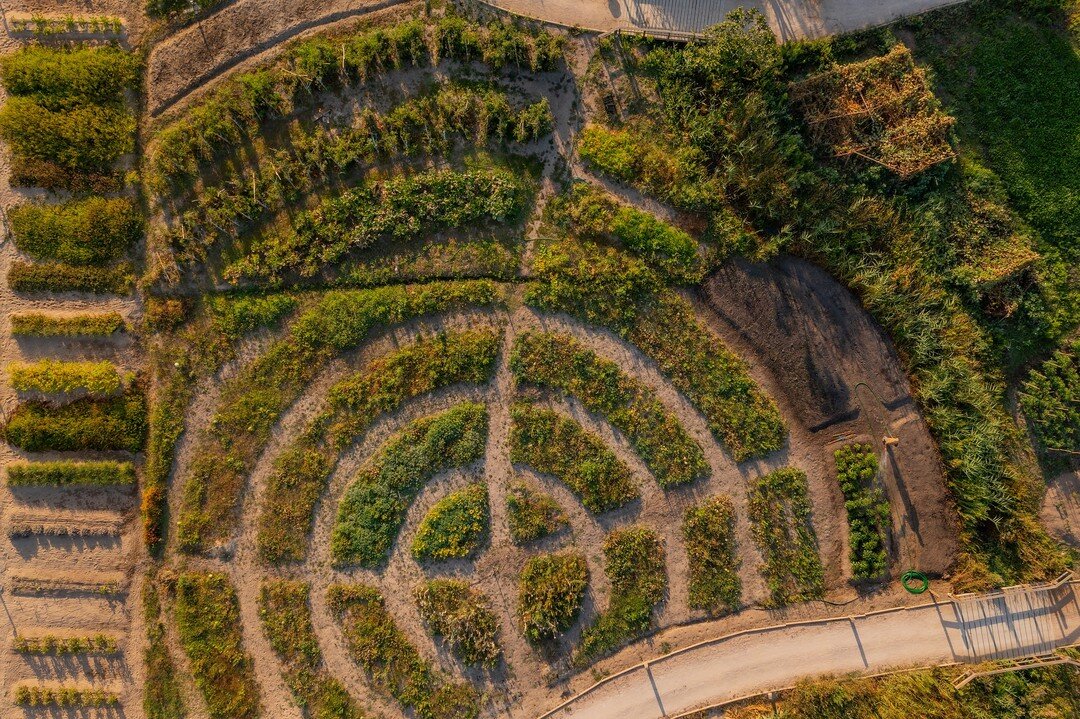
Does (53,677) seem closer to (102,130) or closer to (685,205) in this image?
(102,130)

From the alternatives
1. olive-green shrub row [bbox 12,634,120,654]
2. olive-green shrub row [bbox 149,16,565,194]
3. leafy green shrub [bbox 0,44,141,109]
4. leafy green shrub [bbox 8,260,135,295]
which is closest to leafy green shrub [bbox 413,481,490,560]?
olive-green shrub row [bbox 12,634,120,654]

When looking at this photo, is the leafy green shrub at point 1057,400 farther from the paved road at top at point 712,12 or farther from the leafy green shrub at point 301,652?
the leafy green shrub at point 301,652

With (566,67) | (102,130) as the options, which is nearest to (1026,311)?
(566,67)

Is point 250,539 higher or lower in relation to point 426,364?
lower

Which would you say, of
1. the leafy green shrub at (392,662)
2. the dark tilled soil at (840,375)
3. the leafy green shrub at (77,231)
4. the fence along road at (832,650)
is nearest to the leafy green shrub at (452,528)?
the leafy green shrub at (392,662)

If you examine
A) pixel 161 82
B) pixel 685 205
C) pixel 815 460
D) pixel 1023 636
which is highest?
pixel 161 82

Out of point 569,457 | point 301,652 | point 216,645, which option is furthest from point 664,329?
point 216,645
